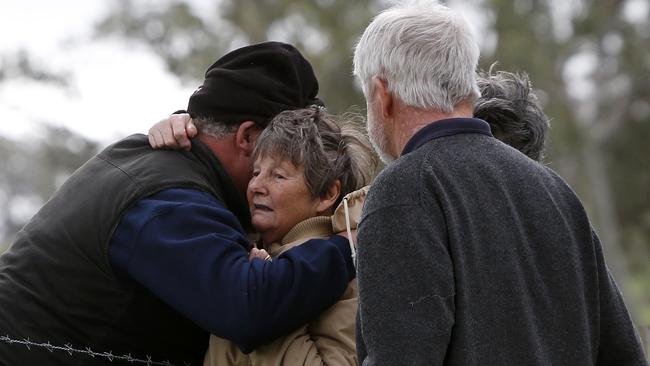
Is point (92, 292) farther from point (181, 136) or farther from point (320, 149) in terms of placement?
point (320, 149)

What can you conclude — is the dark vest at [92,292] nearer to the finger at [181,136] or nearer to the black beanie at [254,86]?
the finger at [181,136]

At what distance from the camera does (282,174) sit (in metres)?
3.30

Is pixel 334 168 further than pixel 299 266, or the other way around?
pixel 334 168

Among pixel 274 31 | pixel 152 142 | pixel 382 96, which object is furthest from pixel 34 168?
pixel 382 96

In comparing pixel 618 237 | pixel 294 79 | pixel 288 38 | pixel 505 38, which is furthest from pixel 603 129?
pixel 294 79

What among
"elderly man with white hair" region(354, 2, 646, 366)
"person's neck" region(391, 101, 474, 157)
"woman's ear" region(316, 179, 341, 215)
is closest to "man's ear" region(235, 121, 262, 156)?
"woman's ear" region(316, 179, 341, 215)

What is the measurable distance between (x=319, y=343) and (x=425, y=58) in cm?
91

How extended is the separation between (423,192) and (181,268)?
817 millimetres

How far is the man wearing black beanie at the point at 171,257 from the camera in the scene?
9.67 ft

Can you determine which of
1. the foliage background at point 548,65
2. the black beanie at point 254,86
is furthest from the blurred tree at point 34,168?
the black beanie at point 254,86

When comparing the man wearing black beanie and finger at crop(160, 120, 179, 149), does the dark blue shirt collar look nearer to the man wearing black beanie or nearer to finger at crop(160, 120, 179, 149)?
the man wearing black beanie

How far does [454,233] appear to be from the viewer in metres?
2.54

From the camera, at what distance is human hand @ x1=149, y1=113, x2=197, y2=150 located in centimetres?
344

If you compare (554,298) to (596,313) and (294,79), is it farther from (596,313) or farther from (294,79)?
(294,79)
